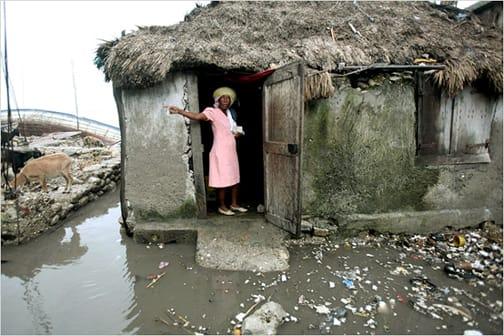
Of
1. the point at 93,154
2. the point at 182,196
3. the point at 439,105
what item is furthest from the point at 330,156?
the point at 93,154

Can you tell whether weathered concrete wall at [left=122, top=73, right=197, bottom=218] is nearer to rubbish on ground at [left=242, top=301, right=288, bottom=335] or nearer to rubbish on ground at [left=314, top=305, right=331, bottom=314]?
rubbish on ground at [left=242, top=301, right=288, bottom=335]

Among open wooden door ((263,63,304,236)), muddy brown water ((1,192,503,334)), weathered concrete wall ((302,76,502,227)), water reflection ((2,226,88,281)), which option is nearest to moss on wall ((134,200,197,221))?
muddy brown water ((1,192,503,334))

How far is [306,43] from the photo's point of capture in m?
4.32

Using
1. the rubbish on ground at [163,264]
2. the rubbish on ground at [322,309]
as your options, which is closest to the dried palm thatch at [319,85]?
the rubbish on ground at [322,309]

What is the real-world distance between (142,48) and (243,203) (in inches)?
120

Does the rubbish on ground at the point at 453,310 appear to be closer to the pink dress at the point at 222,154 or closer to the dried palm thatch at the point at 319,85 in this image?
the dried palm thatch at the point at 319,85

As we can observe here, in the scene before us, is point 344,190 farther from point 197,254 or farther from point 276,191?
point 197,254

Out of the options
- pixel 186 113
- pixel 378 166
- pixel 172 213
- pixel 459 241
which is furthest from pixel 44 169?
pixel 459 241

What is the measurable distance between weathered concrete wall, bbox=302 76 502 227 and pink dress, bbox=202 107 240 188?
1.10 meters

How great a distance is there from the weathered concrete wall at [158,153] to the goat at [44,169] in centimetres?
305

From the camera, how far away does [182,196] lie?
171 inches

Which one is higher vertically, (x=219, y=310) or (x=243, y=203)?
(x=243, y=203)

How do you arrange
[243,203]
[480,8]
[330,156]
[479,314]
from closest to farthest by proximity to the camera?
A: [479,314], [330,156], [480,8], [243,203]

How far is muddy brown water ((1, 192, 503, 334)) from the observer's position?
8.85ft
